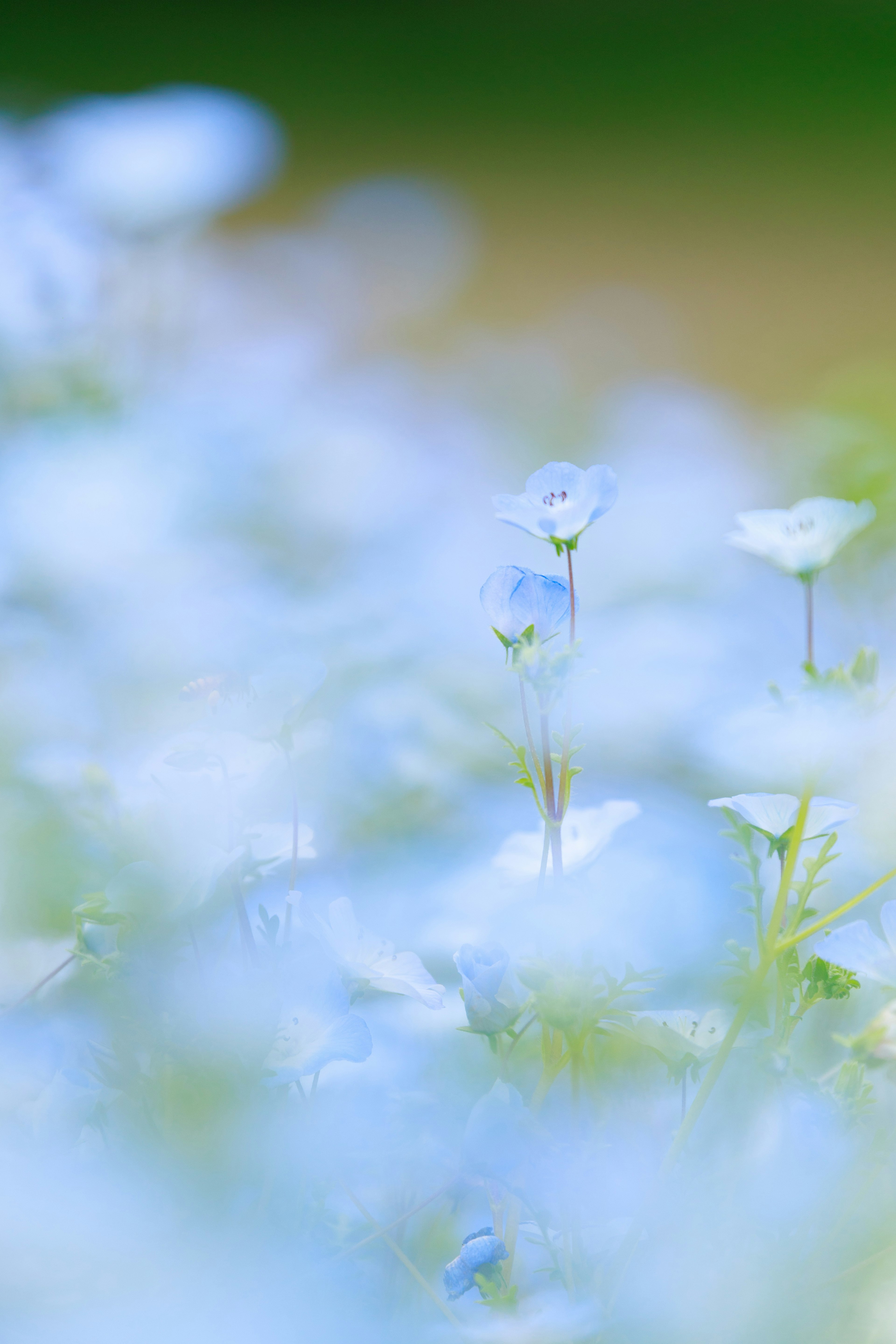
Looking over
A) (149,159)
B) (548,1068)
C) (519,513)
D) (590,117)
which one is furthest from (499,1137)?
(590,117)

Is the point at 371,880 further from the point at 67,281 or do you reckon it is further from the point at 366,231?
the point at 366,231

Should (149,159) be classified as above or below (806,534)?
above

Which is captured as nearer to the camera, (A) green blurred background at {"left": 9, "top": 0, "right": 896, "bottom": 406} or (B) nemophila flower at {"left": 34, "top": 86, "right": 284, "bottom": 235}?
(B) nemophila flower at {"left": 34, "top": 86, "right": 284, "bottom": 235}

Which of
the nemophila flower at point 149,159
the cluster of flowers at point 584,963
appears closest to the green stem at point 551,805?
the cluster of flowers at point 584,963

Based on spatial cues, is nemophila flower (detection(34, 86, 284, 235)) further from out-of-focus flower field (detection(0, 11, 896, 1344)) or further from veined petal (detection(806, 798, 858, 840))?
veined petal (detection(806, 798, 858, 840))

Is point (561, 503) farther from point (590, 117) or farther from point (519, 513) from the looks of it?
point (590, 117)

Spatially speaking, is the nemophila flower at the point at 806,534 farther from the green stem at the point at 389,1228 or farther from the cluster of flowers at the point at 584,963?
the green stem at the point at 389,1228

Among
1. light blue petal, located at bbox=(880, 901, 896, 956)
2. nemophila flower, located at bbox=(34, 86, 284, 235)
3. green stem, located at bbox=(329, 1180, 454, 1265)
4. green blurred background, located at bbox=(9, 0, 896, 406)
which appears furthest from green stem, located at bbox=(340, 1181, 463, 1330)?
green blurred background, located at bbox=(9, 0, 896, 406)
